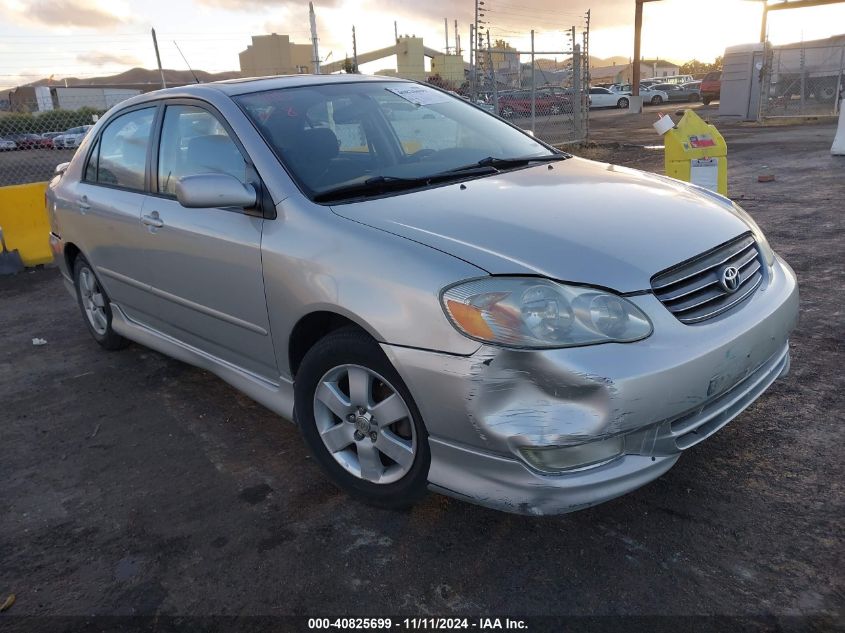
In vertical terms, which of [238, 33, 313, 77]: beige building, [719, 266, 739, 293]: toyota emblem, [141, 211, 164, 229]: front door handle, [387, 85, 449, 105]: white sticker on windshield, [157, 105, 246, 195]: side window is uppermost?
[238, 33, 313, 77]: beige building

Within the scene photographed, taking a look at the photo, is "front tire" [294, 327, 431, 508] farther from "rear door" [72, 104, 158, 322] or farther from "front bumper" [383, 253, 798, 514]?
"rear door" [72, 104, 158, 322]

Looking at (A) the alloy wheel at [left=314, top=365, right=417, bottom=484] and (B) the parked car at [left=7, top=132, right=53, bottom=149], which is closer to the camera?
(A) the alloy wheel at [left=314, top=365, right=417, bottom=484]

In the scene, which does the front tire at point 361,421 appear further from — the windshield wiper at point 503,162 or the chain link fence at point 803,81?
the chain link fence at point 803,81

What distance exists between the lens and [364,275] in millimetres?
2479

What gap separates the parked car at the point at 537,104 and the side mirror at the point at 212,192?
525 inches

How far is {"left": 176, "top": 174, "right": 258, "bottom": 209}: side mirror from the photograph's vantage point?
2846 millimetres

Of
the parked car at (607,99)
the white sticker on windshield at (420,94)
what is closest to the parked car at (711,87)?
the parked car at (607,99)

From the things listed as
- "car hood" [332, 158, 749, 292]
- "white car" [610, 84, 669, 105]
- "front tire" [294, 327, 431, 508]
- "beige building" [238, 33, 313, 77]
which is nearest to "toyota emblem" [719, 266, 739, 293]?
"car hood" [332, 158, 749, 292]

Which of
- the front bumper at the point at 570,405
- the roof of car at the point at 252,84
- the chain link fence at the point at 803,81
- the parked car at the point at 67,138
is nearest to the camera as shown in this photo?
the front bumper at the point at 570,405

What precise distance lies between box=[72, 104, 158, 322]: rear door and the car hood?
169 centimetres

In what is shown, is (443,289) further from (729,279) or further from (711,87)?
(711,87)

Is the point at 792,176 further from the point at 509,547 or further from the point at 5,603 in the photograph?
the point at 5,603

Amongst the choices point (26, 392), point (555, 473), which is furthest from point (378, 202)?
point (26, 392)

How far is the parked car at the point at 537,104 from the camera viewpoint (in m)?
15.7
